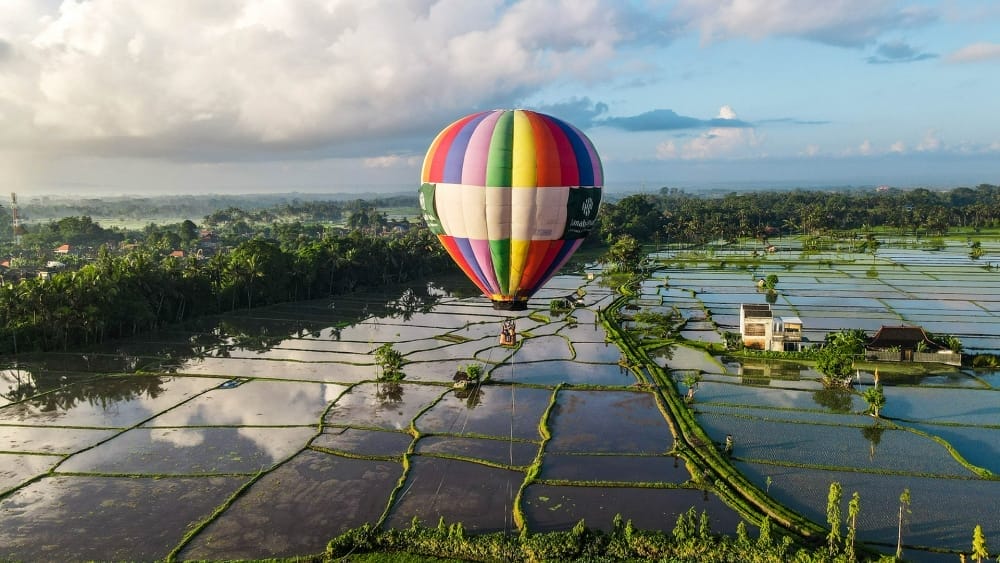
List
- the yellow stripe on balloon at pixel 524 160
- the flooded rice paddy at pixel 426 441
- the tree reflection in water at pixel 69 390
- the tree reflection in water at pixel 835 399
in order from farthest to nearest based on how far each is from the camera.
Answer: the tree reflection in water at pixel 69 390
the tree reflection in water at pixel 835 399
the yellow stripe on balloon at pixel 524 160
the flooded rice paddy at pixel 426 441

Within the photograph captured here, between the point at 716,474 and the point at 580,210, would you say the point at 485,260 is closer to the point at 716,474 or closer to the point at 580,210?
the point at 580,210

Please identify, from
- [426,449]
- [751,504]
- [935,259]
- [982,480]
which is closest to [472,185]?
[426,449]

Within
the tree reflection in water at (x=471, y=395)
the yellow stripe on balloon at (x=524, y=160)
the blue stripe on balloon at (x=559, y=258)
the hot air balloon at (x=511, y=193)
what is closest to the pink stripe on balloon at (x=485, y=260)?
the hot air balloon at (x=511, y=193)

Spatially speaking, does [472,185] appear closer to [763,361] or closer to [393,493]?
[393,493]

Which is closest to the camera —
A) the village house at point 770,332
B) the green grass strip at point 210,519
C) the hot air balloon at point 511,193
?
the green grass strip at point 210,519

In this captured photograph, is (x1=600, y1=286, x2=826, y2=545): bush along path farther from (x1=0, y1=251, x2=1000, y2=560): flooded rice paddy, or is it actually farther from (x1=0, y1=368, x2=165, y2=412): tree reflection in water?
(x1=0, y1=368, x2=165, y2=412): tree reflection in water

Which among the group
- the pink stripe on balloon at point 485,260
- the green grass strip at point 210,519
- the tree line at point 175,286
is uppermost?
the pink stripe on balloon at point 485,260

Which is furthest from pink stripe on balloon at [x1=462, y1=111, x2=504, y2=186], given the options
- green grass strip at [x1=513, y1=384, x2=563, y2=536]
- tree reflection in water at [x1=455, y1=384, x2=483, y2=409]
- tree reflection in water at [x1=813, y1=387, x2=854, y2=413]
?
tree reflection in water at [x1=813, y1=387, x2=854, y2=413]

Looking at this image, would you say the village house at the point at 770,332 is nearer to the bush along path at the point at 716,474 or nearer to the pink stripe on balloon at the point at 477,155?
the bush along path at the point at 716,474
